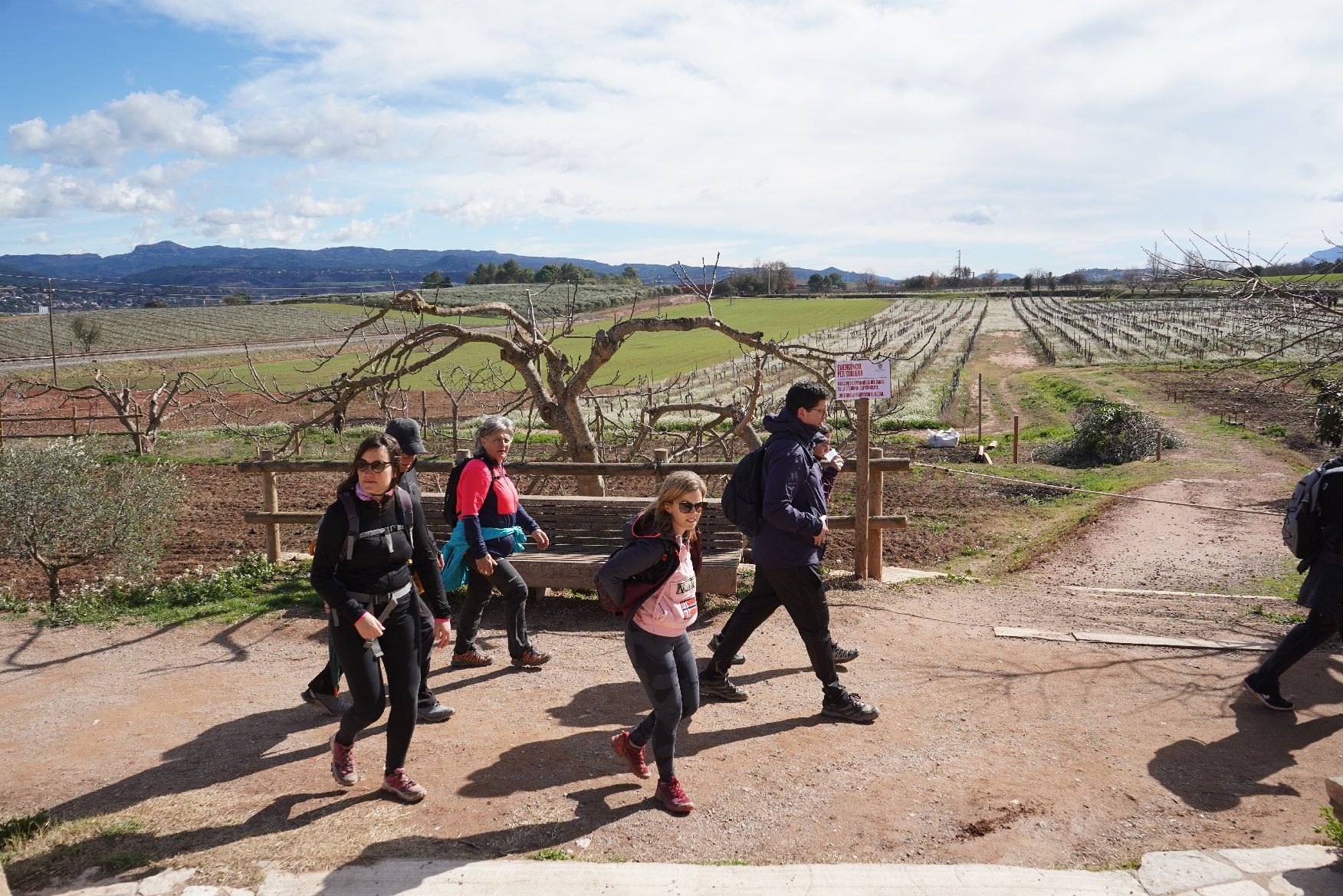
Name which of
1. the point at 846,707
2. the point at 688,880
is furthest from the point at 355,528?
the point at 846,707

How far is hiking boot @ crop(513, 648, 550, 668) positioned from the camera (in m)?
6.25

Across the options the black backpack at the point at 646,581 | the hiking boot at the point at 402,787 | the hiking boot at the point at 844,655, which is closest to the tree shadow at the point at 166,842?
the hiking boot at the point at 402,787

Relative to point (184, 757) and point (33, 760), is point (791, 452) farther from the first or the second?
point (33, 760)

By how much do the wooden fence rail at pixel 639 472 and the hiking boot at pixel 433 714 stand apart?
2.79 m

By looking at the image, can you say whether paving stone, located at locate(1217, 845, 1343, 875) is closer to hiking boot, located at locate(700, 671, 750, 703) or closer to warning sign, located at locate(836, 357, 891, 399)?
hiking boot, located at locate(700, 671, 750, 703)

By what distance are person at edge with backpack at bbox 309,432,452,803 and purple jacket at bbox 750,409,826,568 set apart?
178 centimetres

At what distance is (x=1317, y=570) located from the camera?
5.21 metres

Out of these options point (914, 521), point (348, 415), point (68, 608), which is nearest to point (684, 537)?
point (68, 608)

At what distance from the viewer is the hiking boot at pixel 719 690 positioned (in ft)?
18.5

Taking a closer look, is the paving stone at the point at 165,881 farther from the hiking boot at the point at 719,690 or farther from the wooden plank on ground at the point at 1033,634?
the wooden plank on ground at the point at 1033,634

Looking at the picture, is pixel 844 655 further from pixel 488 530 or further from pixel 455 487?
pixel 455 487

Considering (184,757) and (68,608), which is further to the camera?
(68,608)

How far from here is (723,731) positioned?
5191 millimetres

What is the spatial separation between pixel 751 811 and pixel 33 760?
374 cm
